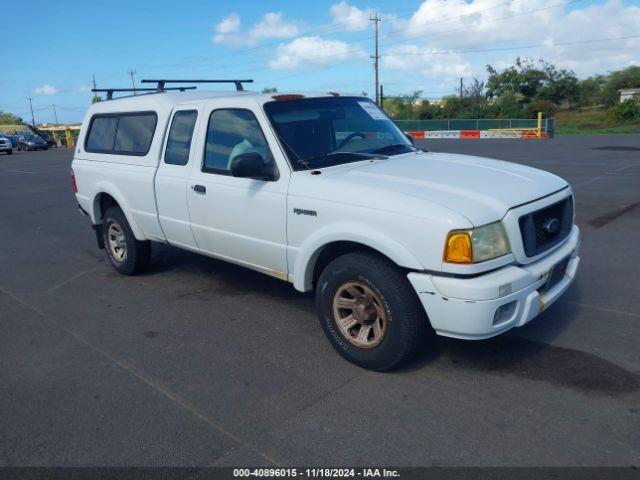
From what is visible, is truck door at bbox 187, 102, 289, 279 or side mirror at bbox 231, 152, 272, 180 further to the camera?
truck door at bbox 187, 102, 289, 279

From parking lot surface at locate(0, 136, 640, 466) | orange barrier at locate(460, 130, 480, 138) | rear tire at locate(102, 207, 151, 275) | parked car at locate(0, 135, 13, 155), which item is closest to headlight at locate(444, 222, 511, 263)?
parking lot surface at locate(0, 136, 640, 466)

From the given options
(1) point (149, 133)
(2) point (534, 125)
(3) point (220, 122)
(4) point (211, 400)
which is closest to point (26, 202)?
(1) point (149, 133)

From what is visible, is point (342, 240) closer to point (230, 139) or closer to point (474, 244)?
point (474, 244)

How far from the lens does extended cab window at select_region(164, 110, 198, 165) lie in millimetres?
5183

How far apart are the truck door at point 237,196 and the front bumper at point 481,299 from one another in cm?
132

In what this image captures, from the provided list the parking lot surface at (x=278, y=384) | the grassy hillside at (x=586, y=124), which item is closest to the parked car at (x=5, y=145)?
the parking lot surface at (x=278, y=384)

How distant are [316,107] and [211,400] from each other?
2587mm

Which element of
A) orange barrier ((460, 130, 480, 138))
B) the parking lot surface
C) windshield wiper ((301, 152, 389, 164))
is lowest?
the parking lot surface

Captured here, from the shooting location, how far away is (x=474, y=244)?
339 centimetres

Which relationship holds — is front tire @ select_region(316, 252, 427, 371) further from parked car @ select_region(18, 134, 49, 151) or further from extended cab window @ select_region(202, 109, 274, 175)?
parked car @ select_region(18, 134, 49, 151)

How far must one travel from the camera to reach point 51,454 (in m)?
3.15

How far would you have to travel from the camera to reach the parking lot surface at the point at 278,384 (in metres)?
3.09

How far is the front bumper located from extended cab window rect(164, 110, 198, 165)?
2.66 metres

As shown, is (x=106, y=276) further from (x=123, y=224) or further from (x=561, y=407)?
(x=561, y=407)
